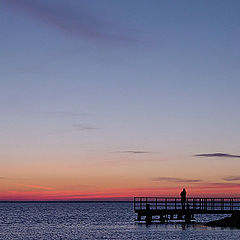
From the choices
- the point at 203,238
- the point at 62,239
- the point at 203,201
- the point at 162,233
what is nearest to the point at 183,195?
the point at 203,201

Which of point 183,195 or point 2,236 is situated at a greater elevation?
point 183,195

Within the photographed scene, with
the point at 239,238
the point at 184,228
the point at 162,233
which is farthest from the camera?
the point at 184,228

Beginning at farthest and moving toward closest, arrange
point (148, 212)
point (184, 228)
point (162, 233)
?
point (148, 212)
point (184, 228)
point (162, 233)

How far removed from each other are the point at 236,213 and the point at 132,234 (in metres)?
13.6

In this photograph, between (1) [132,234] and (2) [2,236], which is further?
(2) [2,236]

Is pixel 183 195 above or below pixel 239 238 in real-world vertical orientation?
above

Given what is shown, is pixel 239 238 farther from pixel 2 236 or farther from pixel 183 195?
pixel 2 236

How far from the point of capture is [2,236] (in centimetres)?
→ 6819

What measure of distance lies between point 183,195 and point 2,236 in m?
24.5

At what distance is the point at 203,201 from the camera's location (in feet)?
221

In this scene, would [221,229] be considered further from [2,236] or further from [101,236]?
[2,236]

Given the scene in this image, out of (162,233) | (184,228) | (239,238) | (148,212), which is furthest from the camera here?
(148,212)

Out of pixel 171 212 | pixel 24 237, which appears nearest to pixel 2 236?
pixel 24 237

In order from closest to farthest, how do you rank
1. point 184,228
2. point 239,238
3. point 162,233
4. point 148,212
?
1. point 239,238
2. point 162,233
3. point 184,228
4. point 148,212
